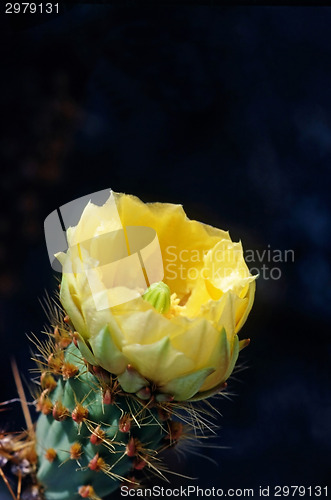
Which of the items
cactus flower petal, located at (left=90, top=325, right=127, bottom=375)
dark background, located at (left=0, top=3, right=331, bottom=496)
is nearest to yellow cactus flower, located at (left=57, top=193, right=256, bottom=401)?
cactus flower petal, located at (left=90, top=325, right=127, bottom=375)

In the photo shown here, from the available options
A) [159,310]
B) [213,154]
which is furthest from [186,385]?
[213,154]

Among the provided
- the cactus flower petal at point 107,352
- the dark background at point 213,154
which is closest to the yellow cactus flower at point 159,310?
the cactus flower petal at point 107,352

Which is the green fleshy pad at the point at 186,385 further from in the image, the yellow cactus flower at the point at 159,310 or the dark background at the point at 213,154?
the dark background at the point at 213,154

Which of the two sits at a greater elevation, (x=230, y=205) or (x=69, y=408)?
(x=230, y=205)

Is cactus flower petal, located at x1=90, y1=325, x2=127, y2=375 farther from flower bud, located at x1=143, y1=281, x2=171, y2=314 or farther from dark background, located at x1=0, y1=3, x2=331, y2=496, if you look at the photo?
dark background, located at x1=0, y1=3, x2=331, y2=496

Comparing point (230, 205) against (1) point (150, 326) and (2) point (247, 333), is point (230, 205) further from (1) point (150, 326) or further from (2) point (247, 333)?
(1) point (150, 326)

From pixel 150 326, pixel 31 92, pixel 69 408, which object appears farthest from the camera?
pixel 31 92

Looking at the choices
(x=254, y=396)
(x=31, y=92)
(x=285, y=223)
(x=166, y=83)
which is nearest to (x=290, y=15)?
(x=166, y=83)
